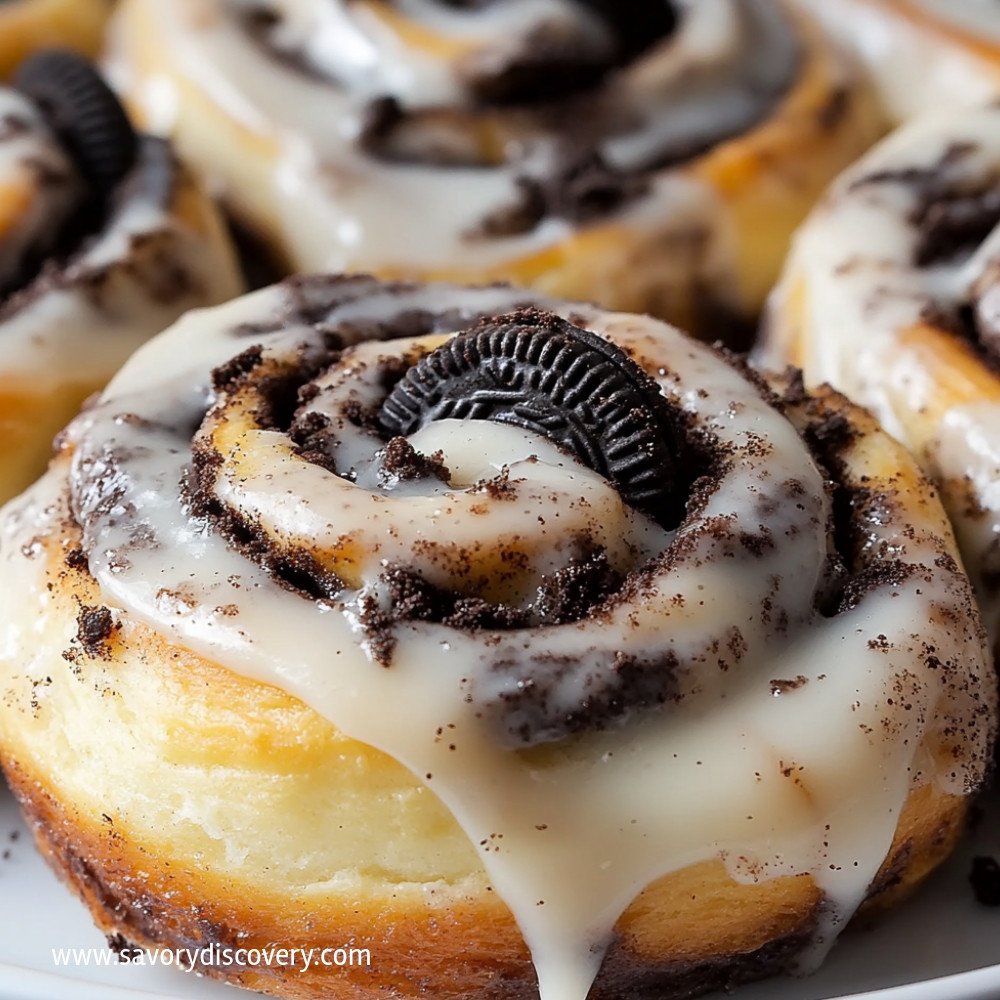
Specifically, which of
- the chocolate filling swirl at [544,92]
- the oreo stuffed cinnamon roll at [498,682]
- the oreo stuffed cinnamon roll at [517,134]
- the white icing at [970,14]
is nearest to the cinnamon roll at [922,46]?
the white icing at [970,14]

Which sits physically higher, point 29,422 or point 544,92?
point 544,92

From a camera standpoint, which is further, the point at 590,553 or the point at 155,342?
the point at 155,342

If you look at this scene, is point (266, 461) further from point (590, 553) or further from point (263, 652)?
point (590, 553)

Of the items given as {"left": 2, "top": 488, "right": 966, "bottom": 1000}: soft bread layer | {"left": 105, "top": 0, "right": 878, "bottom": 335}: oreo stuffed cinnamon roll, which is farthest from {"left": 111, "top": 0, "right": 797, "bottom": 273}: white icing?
{"left": 2, "top": 488, "right": 966, "bottom": 1000}: soft bread layer

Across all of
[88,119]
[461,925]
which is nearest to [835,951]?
[461,925]

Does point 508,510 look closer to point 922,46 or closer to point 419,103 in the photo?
point 419,103

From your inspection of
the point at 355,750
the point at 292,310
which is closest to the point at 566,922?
the point at 355,750
